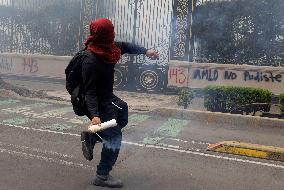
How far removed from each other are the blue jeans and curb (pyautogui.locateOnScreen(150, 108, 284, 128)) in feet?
15.8

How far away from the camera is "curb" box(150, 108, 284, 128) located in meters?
8.78

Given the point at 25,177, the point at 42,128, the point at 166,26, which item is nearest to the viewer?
the point at 25,177

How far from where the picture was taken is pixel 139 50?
4750 mm

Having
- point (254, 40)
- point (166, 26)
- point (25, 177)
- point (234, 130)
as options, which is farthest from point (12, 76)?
point (25, 177)

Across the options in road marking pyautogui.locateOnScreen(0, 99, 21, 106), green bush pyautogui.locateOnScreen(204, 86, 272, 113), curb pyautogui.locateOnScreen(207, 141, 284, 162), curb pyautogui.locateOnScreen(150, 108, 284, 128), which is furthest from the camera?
road marking pyautogui.locateOnScreen(0, 99, 21, 106)

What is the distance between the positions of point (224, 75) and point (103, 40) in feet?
32.1

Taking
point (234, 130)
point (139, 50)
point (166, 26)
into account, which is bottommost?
point (234, 130)

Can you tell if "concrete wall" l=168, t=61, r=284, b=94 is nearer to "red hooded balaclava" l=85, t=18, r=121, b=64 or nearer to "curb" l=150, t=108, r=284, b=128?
"curb" l=150, t=108, r=284, b=128

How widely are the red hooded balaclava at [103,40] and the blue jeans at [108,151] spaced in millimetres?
832

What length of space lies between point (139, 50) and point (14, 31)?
45.6 ft

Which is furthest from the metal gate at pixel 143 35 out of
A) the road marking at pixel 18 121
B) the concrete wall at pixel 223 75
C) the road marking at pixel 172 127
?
the road marking at pixel 18 121

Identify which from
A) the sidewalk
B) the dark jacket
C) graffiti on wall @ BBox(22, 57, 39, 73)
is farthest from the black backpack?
graffiti on wall @ BBox(22, 57, 39, 73)

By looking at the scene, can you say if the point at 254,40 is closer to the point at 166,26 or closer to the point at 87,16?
the point at 166,26

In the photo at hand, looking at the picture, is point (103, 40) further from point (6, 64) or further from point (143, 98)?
point (6, 64)
